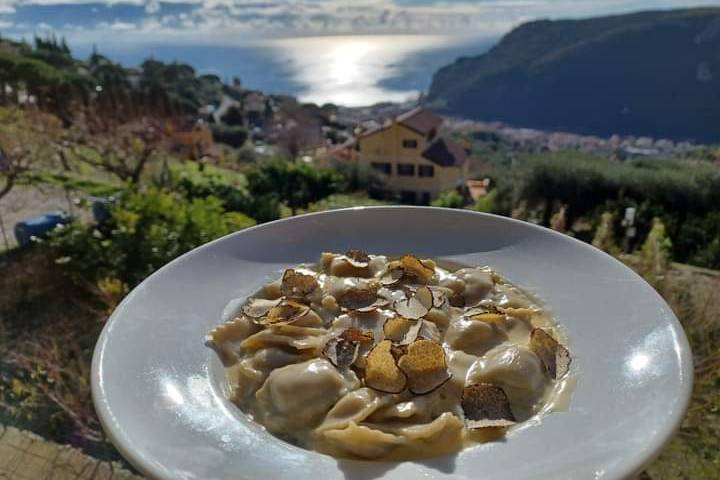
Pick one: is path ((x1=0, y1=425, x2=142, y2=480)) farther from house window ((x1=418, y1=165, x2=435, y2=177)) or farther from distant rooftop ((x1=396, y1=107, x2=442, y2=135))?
distant rooftop ((x1=396, y1=107, x2=442, y2=135))

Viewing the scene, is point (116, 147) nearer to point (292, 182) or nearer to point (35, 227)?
point (35, 227)

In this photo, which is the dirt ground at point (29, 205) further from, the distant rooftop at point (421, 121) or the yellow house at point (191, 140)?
the distant rooftop at point (421, 121)

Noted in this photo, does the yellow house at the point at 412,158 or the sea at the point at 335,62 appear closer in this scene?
the yellow house at the point at 412,158

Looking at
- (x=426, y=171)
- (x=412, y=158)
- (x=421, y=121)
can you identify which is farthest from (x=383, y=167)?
(x=421, y=121)

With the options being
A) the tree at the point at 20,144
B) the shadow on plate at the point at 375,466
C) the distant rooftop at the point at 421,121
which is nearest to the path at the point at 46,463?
the shadow on plate at the point at 375,466

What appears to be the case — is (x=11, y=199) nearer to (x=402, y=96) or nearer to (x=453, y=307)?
(x=453, y=307)

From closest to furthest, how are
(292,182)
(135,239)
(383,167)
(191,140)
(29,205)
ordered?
(135,239)
(29,205)
(292,182)
(191,140)
(383,167)
